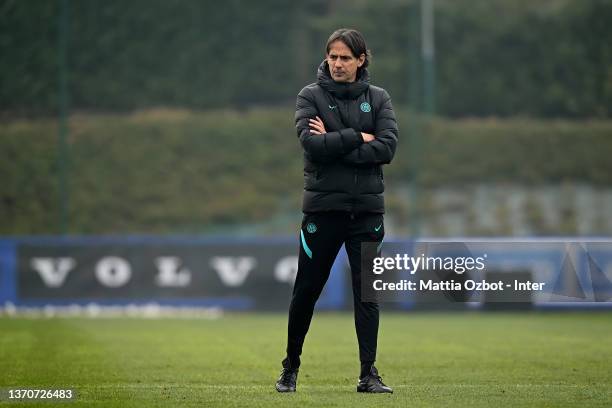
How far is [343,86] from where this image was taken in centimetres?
739

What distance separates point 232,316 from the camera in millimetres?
18078

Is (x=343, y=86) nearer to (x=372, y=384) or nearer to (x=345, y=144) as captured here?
(x=345, y=144)

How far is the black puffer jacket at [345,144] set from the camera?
7234 millimetres

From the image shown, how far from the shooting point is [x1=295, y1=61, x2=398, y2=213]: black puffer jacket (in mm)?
7234

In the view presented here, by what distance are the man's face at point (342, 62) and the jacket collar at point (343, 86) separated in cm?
3

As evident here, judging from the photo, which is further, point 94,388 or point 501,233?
point 501,233

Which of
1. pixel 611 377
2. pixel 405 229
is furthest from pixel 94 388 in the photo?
pixel 405 229

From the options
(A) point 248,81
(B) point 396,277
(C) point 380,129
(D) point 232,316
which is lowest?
(D) point 232,316

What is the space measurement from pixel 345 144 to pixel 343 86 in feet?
1.29

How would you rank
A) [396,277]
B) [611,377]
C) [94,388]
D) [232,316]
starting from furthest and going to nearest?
[232,316] → [611,377] → [94,388] → [396,277]

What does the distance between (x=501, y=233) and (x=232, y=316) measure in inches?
231

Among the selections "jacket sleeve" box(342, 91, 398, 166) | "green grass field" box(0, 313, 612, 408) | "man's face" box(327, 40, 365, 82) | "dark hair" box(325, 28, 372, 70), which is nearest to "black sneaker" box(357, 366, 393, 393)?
"green grass field" box(0, 313, 612, 408)

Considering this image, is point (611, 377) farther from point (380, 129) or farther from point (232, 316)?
point (232, 316)

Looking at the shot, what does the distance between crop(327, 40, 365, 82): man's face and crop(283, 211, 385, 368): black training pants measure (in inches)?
30.3
